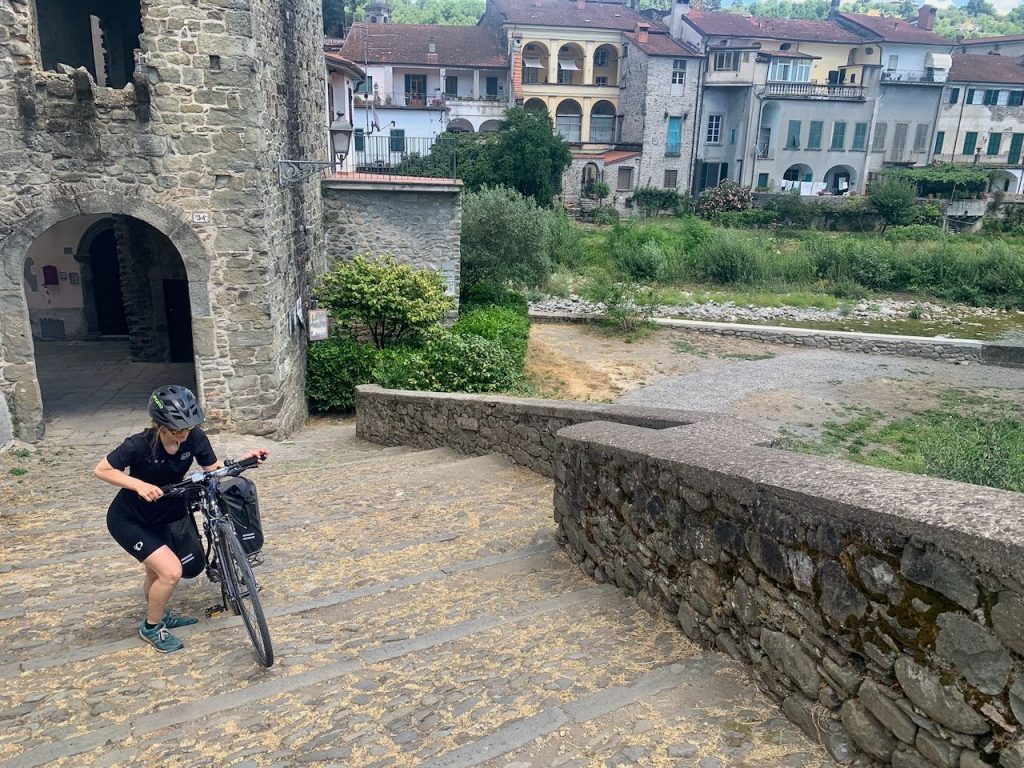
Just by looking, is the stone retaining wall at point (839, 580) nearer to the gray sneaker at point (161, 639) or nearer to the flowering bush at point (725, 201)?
the gray sneaker at point (161, 639)

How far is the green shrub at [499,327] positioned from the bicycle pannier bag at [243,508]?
368 inches

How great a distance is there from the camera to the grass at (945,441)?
6523mm

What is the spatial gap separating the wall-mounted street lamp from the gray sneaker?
26.4 ft

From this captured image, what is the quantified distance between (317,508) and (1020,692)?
5714 mm

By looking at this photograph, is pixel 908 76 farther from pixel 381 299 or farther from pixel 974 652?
pixel 974 652

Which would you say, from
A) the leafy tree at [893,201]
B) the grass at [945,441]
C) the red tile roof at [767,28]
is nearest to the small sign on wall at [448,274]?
the grass at [945,441]

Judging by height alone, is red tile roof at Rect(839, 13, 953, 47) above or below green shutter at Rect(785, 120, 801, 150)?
above

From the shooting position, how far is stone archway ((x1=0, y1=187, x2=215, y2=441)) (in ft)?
31.2

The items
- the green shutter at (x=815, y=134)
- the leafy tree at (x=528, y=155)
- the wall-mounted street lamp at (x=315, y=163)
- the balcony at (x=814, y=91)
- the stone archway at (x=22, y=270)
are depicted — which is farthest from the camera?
the green shutter at (x=815, y=134)

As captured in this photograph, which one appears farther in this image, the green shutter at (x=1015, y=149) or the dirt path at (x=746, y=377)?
the green shutter at (x=1015, y=149)

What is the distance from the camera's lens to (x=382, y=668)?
385 cm

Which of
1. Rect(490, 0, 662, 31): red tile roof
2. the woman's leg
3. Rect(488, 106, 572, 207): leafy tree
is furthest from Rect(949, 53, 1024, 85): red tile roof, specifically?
the woman's leg

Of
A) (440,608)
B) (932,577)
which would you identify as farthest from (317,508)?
(932,577)

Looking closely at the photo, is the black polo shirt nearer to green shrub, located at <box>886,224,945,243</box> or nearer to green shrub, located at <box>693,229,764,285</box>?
green shrub, located at <box>693,229,764,285</box>
